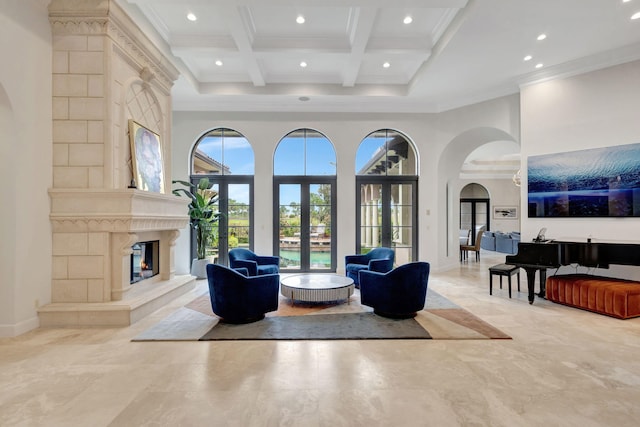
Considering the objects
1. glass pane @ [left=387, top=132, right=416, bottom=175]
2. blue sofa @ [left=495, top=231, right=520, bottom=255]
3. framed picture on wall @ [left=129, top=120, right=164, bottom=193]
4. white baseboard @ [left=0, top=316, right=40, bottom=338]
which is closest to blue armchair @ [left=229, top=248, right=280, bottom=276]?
framed picture on wall @ [left=129, top=120, right=164, bottom=193]

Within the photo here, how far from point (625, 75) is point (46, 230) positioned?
9.17 metres

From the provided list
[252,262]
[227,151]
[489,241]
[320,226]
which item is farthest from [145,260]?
[489,241]

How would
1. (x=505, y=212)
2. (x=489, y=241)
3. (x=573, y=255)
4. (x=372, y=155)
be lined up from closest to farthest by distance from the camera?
(x=573, y=255) < (x=372, y=155) < (x=489, y=241) < (x=505, y=212)

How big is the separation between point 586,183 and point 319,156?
5451 millimetres

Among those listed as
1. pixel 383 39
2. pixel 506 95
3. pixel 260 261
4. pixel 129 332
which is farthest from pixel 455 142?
pixel 129 332

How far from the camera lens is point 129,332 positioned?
3812 millimetres

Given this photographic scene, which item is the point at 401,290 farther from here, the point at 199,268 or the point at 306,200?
the point at 199,268

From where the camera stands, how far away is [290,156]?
783 cm

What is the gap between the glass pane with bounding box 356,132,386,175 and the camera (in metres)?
7.87

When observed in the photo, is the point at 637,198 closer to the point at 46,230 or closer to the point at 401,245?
the point at 401,245

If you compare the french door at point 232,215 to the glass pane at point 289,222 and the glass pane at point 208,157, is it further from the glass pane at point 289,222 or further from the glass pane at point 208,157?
the glass pane at point 289,222

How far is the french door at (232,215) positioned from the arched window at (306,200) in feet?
2.50

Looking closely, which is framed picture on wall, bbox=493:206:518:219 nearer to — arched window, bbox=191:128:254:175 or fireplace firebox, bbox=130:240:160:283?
arched window, bbox=191:128:254:175

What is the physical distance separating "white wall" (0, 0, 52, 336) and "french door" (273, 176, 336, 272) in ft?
15.0
